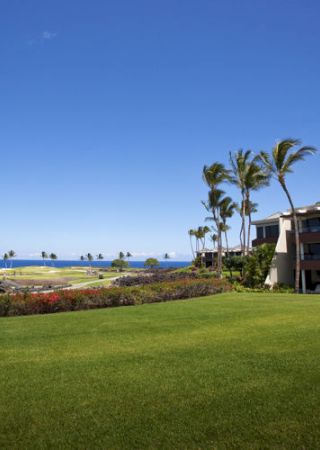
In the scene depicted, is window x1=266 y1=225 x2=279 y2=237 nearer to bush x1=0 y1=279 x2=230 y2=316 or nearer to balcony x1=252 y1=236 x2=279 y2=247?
balcony x1=252 y1=236 x2=279 y2=247

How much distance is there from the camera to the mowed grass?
4.62 metres

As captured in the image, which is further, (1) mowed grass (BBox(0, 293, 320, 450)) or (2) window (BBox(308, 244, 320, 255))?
(2) window (BBox(308, 244, 320, 255))

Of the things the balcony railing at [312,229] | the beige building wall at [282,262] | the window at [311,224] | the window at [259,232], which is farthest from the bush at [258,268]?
the window at [259,232]

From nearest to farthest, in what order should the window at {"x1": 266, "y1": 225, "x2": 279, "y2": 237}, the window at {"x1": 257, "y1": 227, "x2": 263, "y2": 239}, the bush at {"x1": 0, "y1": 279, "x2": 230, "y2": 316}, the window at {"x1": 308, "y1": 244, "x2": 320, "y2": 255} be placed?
the bush at {"x1": 0, "y1": 279, "x2": 230, "y2": 316} → the window at {"x1": 308, "y1": 244, "x2": 320, "y2": 255} → the window at {"x1": 266, "y1": 225, "x2": 279, "y2": 237} → the window at {"x1": 257, "y1": 227, "x2": 263, "y2": 239}

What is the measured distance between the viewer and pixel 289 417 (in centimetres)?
498

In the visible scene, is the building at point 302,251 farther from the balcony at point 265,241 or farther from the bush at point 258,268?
the balcony at point 265,241

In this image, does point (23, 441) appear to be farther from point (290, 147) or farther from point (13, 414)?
point (290, 147)

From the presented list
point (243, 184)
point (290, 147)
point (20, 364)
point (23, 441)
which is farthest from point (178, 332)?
point (243, 184)

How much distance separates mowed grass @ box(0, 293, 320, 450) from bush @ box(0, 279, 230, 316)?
5.20m

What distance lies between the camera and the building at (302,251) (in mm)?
30656

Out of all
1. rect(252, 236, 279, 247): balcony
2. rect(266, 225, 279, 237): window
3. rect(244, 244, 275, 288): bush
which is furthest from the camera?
rect(266, 225, 279, 237): window

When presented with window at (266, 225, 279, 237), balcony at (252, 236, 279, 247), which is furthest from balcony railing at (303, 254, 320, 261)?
window at (266, 225, 279, 237)

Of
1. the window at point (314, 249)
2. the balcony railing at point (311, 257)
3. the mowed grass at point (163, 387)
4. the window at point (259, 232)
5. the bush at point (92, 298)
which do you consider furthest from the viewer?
the window at point (259, 232)

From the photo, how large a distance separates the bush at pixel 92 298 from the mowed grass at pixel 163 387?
520 centimetres
